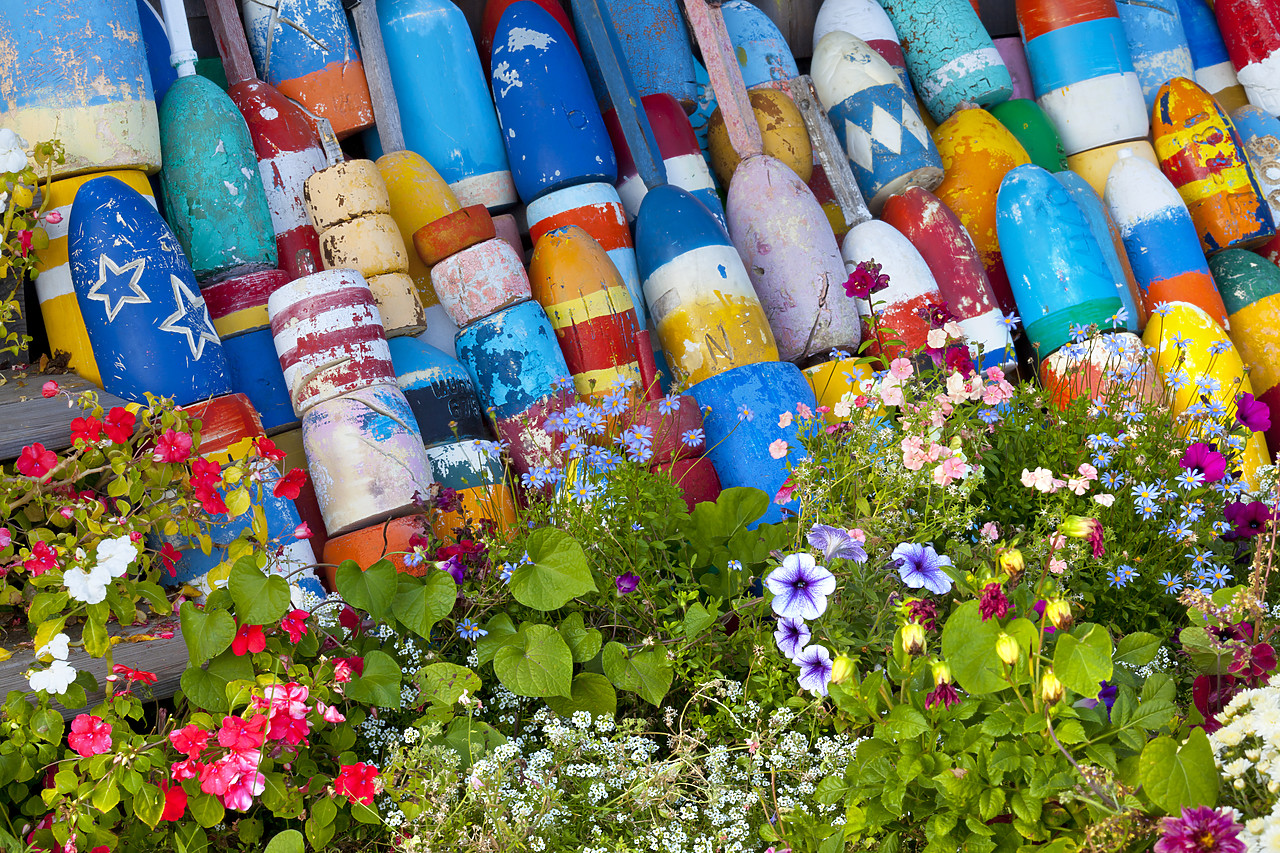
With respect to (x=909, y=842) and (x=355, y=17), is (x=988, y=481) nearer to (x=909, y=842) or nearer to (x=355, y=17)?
(x=909, y=842)

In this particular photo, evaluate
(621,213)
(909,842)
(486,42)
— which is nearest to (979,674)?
(909,842)

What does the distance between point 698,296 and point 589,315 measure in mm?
251

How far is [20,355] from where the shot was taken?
5.65 feet

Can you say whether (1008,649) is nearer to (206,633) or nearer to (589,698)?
A: (589,698)

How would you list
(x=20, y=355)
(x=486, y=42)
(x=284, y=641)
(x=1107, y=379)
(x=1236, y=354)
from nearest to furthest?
(x=284, y=641), (x=20, y=355), (x=1107, y=379), (x=1236, y=354), (x=486, y=42)

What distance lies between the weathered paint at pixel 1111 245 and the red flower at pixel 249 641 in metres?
2.10

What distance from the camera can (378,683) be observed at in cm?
138

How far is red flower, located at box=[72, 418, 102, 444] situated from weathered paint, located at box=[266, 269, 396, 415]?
489 millimetres

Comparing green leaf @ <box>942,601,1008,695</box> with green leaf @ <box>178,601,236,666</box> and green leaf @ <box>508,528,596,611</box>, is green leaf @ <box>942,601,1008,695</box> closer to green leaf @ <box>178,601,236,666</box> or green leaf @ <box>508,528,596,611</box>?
green leaf @ <box>508,528,596,611</box>

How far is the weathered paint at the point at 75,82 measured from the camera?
1780 millimetres

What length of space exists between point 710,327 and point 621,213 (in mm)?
441

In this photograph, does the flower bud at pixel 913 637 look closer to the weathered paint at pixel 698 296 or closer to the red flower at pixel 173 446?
the red flower at pixel 173 446

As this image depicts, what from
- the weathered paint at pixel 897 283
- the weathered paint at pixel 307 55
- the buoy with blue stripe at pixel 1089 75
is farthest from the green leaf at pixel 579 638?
the buoy with blue stripe at pixel 1089 75

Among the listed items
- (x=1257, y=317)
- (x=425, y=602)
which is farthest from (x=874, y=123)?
(x=425, y=602)
